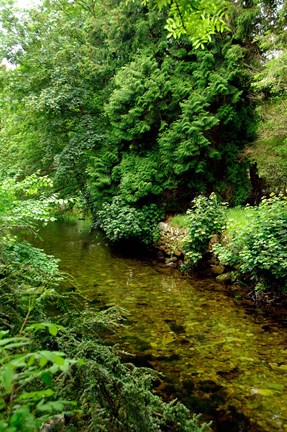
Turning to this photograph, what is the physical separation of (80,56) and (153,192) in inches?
260

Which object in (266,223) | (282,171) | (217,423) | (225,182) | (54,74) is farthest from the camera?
(54,74)

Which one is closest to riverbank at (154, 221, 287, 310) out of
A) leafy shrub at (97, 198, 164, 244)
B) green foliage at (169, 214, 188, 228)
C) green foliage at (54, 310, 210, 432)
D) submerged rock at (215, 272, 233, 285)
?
submerged rock at (215, 272, 233, 285)

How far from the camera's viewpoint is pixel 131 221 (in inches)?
411

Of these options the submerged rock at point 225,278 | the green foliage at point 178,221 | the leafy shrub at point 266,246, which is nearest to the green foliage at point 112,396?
the leafy shrub at point 266,246

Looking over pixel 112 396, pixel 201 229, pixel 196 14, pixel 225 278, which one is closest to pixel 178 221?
pixel 201 229

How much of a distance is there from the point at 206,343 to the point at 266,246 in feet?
7.17

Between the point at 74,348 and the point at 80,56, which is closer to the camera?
the point at 74,348

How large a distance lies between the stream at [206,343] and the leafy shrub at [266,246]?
66cm

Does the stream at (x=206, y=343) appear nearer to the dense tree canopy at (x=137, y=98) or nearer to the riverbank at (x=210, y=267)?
the riverbank at (x=210, y=267)

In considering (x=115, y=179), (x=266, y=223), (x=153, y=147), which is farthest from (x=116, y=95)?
(x=266, y=223)

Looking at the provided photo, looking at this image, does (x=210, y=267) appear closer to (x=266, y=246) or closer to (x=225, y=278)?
(x=225, y=278)

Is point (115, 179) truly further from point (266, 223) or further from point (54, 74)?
point (266, 223)

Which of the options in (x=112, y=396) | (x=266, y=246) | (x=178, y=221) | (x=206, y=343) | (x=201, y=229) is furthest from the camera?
(x=178, y=221)

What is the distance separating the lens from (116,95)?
10484 millimetres
